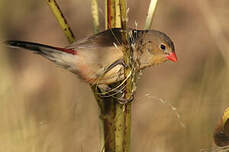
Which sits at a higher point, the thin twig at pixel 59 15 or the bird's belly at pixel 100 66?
the thin twig at pixel 59 15

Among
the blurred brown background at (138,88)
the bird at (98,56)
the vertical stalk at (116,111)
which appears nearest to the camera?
the vertical stalk at (116,111)

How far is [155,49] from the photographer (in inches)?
99.1

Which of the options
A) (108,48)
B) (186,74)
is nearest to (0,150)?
(108,48)

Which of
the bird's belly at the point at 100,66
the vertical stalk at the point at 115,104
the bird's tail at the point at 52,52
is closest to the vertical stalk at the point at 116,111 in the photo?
the vertical stalk at the point at 115,104

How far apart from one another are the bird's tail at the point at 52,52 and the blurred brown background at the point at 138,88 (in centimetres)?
21

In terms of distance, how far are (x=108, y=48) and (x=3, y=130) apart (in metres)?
0.85

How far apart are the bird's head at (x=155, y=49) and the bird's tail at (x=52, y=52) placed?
347 millimetres

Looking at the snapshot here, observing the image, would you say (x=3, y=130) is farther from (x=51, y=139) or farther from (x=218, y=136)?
(x=218, y=136)

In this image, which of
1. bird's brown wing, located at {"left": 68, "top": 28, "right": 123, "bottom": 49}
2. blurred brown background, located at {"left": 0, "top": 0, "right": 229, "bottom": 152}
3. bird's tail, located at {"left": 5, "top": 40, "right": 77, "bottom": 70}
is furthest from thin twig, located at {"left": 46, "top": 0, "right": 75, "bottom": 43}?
blurred brown background, located at {"left": 0, "top": 0, "right": 229, "bottom": 152}

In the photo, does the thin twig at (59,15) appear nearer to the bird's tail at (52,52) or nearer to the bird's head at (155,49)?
the bird's tail at (52,52)

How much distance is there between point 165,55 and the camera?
8.41 feet

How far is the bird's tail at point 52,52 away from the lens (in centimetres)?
196

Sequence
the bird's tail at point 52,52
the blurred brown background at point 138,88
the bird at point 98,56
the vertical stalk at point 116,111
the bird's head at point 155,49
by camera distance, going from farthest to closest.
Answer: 1. the blurred brown background at point 138,88
2. the bird's head at point 155,49
3. the bird at point 98,56
4. the bird's tail at point 52,52
5. the vertical stalk at point 116,111

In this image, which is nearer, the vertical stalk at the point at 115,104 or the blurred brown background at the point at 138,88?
the vertical stalk at the point at 115,104
